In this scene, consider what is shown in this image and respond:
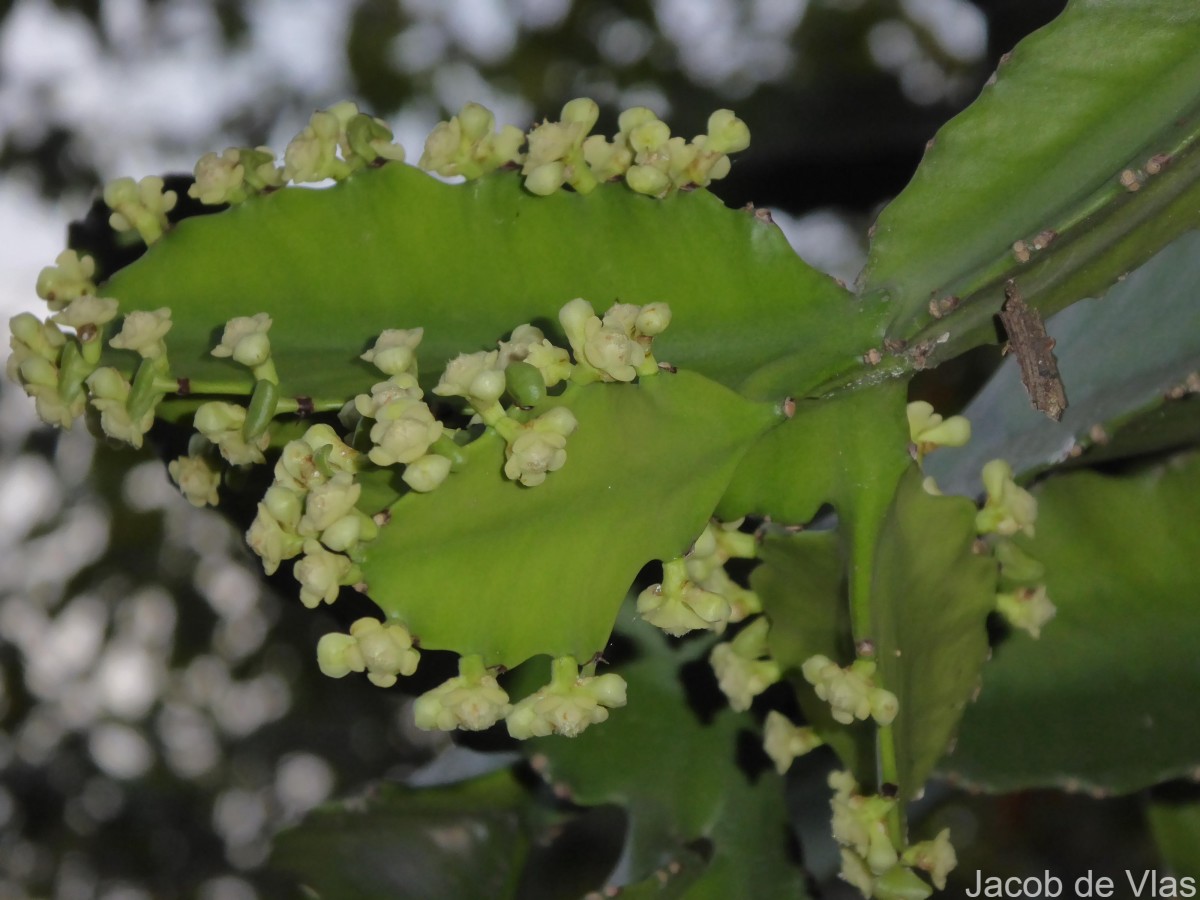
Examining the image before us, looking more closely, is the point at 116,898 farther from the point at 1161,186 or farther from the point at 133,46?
the point at 1161,186

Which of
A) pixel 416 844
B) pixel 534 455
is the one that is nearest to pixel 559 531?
pixel 534 455

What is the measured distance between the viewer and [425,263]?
82 cm

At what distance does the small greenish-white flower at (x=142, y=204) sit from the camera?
2.72 ft

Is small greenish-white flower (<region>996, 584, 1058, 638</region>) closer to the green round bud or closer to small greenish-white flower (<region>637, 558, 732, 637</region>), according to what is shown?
small greenish-white flower (<region>637, 558, 732, 637</region>)

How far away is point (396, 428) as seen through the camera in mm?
617

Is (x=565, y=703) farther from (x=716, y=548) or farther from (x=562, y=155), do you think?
(x=562, y=155)

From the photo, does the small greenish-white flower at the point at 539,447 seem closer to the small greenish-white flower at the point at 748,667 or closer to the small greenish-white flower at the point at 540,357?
the small greenish-white flower at the point at 540,357

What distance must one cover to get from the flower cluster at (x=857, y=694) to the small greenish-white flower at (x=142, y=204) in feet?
1.68

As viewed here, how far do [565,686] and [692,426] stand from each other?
0.53 feet

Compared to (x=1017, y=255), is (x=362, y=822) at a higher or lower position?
lower

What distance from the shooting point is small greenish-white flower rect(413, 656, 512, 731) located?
25.4 inches

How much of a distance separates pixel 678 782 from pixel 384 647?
0.54 m

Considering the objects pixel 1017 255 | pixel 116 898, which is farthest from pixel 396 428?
pixel 116 898

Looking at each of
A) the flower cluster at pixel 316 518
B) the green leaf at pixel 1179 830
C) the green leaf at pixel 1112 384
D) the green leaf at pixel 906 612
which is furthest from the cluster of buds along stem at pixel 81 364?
the green leaf at pixel 1179 830
